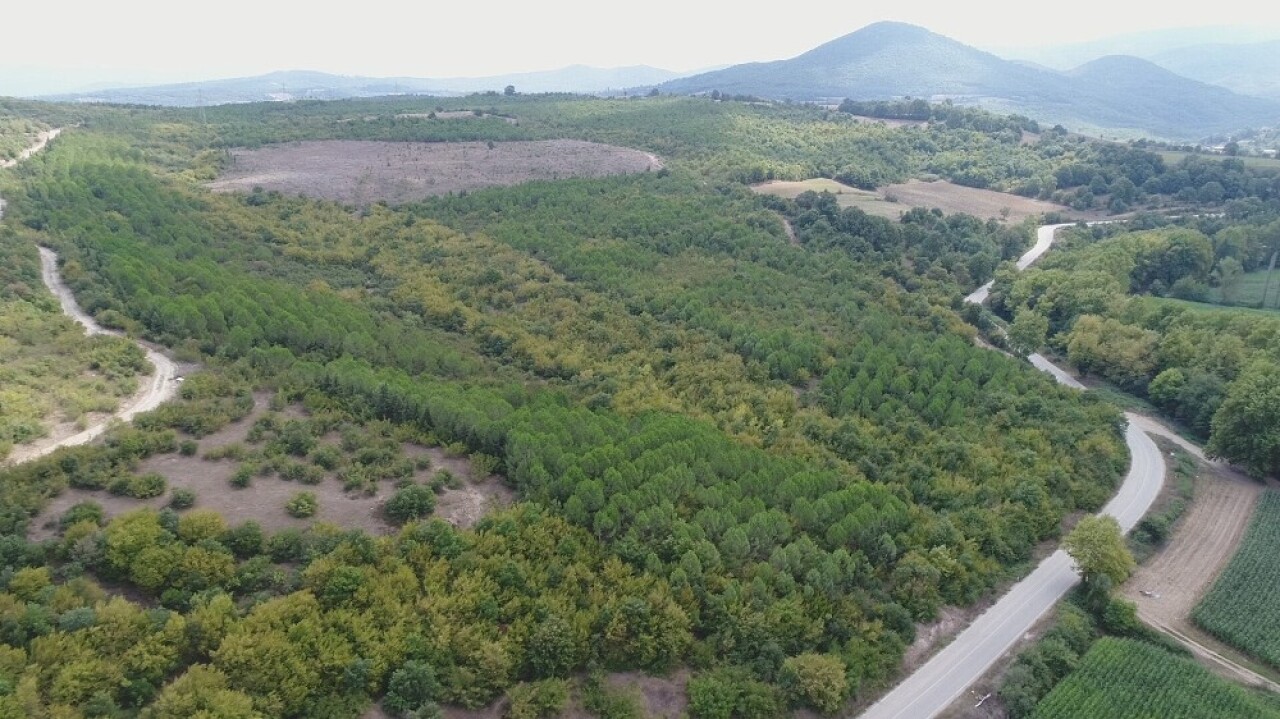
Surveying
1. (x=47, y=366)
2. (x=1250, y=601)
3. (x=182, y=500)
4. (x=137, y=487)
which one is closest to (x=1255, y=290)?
(x=1250, y=601)

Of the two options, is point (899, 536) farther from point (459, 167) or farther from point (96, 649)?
point (459, 167)

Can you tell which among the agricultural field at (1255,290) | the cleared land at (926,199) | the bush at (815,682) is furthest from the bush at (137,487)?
the agricultural field at (1255,290)

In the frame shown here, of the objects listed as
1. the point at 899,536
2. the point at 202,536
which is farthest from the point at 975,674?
the point at 202,536

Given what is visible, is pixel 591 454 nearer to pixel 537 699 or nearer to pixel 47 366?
pixel 537 699

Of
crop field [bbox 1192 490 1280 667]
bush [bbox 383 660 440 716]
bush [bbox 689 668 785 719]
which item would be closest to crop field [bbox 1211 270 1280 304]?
crop field [bbox 1192 490 1280 667]

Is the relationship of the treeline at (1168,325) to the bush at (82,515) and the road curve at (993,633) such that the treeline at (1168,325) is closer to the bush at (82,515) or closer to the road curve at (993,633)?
the road curve at (993,633)
